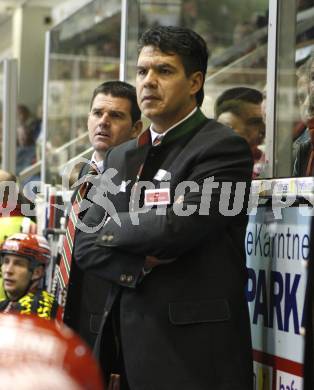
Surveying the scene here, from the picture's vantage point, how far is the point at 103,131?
4.04 metres

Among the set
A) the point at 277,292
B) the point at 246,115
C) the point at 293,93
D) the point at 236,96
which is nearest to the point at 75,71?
the point at 236,96

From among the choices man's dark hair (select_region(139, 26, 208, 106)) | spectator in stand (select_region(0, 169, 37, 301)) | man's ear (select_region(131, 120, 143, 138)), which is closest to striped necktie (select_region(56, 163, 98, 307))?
man's ear (select_region(131, 120, 143, 138))

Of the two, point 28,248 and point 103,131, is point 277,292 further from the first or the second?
point 28,248

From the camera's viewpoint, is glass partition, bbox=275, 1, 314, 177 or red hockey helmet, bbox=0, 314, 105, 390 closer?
red hockey helmet, bbox=0, 314, 105, 390

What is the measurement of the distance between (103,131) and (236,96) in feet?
2.29

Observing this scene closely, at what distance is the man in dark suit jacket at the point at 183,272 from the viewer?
9.18 ft

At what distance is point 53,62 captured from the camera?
22.1 ft

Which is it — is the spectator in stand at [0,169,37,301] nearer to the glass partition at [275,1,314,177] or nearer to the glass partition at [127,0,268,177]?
the glass partition at [127,0,268,177]

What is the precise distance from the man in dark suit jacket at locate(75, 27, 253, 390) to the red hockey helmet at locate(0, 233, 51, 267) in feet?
5.80

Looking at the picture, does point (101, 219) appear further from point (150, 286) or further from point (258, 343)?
point (258, 343)

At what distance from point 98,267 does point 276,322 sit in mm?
635

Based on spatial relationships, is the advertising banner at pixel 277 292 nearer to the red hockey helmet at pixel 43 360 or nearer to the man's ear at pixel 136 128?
the man's ear at pixel 136 128

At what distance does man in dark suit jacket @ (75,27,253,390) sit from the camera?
280cm

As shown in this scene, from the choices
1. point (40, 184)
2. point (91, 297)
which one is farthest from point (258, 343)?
point (40, 184)
